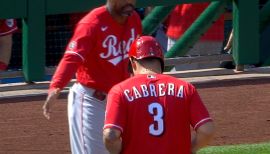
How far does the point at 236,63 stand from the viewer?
36.4ft

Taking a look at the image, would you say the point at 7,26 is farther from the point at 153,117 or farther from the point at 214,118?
the point at 153,117

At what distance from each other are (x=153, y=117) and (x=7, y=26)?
5905 mm

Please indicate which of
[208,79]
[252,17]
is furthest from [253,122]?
[252,17]

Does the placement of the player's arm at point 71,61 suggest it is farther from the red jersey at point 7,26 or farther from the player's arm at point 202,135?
the red jersey at point 7,26

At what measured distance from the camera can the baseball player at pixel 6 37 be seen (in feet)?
33.2

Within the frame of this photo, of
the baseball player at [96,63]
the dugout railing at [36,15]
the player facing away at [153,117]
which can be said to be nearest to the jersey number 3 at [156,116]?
the player facing away at [153,117]

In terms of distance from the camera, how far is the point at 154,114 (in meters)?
4.50

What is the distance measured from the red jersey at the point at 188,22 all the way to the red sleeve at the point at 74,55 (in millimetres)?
5127

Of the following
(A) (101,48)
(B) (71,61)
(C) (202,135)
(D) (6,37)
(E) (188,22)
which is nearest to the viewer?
(C) (202,135)

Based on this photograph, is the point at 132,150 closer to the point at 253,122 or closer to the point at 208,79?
the point at 253,122

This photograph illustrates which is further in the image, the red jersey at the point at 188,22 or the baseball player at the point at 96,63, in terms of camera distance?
the red jersey at the point at 188,22

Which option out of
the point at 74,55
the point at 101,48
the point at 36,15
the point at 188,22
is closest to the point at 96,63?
the point at 101,48

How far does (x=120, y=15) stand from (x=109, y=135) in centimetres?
181

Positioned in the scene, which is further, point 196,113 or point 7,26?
point 7,26
